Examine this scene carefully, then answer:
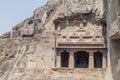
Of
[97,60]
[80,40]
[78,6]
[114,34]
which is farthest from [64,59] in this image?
[114,34]

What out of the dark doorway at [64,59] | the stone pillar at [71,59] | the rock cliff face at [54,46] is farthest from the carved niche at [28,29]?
the stone pillar at [71,59]

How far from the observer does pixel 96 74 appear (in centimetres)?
1900

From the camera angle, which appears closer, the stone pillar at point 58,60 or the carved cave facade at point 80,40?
the stone pillar at point 58,60

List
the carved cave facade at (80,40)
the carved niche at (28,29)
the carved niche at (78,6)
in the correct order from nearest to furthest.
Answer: the carved cave facade at (80,40), the carved niche at (78,6), the carved niche at (28,29)

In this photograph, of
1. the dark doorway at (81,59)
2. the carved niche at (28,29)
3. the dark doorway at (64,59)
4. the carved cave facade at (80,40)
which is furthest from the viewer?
the carved niche at (28,29)

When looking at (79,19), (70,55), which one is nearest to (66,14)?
(79,19)

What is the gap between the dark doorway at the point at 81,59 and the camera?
2103 centimetres

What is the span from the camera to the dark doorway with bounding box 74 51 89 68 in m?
21.0

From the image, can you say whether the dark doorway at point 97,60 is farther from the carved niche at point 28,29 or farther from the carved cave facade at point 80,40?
the carved niche at point 28,29

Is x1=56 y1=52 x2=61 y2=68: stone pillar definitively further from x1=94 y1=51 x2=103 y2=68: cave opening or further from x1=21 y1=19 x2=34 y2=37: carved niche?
x1=21 y1=19 x2=34 y2=37: carved niche

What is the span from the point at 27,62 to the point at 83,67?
3.79m

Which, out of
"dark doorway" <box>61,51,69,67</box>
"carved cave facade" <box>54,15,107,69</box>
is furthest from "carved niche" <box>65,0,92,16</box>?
"dark doorway" <box>61,51,69,67</box>

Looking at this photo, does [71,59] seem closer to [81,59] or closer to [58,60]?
[58,60]

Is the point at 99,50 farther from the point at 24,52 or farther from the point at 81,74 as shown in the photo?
the point at 24,52
